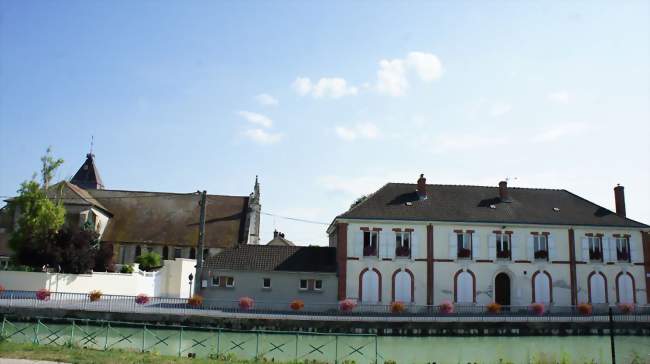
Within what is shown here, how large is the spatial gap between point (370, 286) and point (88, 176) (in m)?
46.2

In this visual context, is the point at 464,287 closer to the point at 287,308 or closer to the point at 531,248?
the point at 531,248

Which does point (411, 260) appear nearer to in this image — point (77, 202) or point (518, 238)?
point (518, 238)

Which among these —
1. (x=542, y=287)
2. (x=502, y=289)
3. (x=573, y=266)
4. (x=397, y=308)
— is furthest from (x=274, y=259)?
(x=573, y=266)

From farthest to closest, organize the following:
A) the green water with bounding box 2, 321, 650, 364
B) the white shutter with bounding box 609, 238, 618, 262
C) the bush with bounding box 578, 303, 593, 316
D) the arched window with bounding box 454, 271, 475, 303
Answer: the white shutter with bounding box 609, 238, 618, 262
the arched window with bounding box 454, 271, 475, 303
the bush with bounding box 578, 303, 593, 316
the green water with bounding box 2, 321, 650, 364

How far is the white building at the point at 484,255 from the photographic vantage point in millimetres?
37531

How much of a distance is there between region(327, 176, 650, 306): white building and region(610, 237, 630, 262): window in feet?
0.23

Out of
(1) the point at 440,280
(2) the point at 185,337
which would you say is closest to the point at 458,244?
(1) the point at 440,280

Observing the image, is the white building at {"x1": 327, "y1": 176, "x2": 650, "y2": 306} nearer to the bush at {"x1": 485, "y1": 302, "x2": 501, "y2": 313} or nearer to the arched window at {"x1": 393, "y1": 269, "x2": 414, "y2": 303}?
the arched window at {"x1": 393, "y1": 269, "x2": 414, "y2": 303}

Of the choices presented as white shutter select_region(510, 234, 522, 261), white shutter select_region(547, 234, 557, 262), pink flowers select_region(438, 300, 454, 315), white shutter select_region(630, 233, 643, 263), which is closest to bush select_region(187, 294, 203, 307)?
pink flowers select_region(438, 300, 454, 315)

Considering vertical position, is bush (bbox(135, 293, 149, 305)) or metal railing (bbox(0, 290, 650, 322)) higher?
bush (bbox(135, 293, 149, 305))

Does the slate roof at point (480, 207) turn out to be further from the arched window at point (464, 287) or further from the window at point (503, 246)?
the arched window at point (464, 287)

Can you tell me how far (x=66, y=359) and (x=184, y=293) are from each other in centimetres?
2822

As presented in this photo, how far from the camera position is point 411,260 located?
37781mm

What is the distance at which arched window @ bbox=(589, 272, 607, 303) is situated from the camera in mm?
38500
